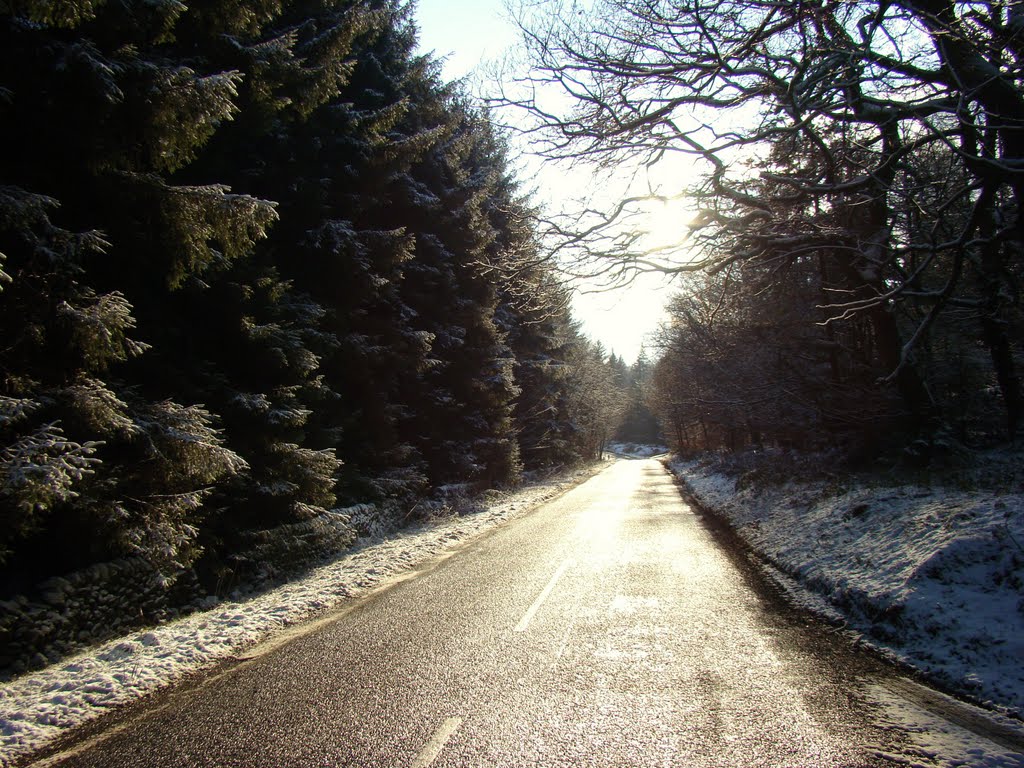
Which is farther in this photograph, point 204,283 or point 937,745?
point 204,283

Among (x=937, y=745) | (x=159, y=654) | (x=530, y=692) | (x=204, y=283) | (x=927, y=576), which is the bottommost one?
(x=937, y=745)

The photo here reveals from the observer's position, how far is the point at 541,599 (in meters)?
6.46

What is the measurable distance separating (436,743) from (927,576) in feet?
17.1

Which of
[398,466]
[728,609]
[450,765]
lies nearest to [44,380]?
[450,765]

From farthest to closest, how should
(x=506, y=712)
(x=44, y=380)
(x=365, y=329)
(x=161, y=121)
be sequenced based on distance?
1. (x=365, y=329)
2. (x=161, y=121)
3. (x=44, y=380)
4. (x=506, y=712)

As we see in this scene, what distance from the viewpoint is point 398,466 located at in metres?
13.5

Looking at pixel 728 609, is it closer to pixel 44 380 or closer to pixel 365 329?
pixel 44 380

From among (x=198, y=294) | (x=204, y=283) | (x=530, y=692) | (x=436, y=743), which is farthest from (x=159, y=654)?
(x=198, y=294)

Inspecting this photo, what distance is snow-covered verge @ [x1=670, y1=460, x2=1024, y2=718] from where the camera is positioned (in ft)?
13.6

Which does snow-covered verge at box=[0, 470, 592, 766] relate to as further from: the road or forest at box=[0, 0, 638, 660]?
forest at box=[0, 0, 638, 660]

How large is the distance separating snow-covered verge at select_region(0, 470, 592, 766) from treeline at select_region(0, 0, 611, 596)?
73 centimetres

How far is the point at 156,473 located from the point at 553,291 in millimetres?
5902

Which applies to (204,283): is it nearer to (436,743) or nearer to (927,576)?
(436,743)

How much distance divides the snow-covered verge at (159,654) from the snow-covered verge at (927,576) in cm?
608
